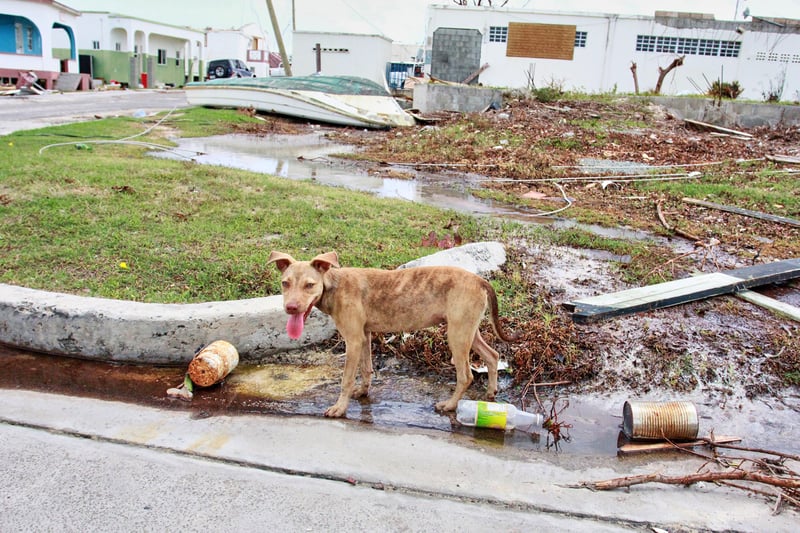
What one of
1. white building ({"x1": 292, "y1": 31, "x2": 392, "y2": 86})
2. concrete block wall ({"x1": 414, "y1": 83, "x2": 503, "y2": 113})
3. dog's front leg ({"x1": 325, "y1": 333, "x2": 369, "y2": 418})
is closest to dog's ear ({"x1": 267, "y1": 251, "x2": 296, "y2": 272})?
dog's front leg ({"x1": 325, "y1": 333, "x2": 369, "y2": 418})

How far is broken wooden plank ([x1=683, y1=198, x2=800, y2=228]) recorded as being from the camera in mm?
8531

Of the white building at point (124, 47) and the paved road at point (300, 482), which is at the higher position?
the white building at point (124, 47)

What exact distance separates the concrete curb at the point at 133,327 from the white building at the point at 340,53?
2833cm

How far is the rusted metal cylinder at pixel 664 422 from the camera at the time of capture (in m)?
3.67

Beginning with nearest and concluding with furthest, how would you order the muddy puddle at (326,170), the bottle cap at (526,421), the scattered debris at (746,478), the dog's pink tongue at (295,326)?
the scattered debris at (746,478)
the dog's pink tongue at (295,326)
the bottle cap at (526,421)
the muddy puddle at (326,170)

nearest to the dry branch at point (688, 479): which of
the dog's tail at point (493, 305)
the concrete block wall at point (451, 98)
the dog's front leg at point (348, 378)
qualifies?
the dog's tail at point (493, 305)

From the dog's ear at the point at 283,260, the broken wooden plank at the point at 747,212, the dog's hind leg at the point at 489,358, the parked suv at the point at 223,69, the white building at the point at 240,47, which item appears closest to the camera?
the dog's ear at the point at 283,260

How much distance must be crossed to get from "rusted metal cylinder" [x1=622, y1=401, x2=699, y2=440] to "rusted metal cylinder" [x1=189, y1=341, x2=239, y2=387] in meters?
2.57

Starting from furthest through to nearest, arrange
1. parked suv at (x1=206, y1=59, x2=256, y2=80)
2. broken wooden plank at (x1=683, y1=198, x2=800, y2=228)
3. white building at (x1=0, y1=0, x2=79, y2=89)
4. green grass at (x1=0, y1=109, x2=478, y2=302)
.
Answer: parked suv at (x1=206, y1=59, x2=256, y2=80)
white building at (x1=0, y1=0, x2=79, y2=89)
broken wooden plank at (x1=683, y1=198, x2=800, y2=228)
green grass at (x1=0, y1=109, x2=478, y2=302)

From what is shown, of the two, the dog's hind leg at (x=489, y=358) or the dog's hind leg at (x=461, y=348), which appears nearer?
the dog's hind leg at (x=461, y=348)

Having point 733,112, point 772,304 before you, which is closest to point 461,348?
point 772,304

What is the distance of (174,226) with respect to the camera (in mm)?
6438

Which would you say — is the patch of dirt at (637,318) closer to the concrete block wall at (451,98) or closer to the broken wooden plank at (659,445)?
the broken wooden plank at (659,445)

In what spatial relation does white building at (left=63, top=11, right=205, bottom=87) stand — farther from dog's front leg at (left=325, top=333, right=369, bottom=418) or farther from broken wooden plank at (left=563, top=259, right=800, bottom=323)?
dog's front leg at (left=325, top=333, right=369, bottom=418)
